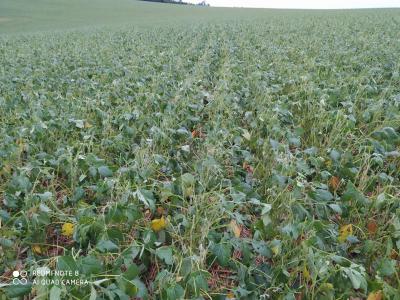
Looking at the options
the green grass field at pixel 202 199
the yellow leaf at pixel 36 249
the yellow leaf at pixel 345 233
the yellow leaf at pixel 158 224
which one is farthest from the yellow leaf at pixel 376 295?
the yellow leaf at pixel 36 249

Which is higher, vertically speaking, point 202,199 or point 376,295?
point 202,199

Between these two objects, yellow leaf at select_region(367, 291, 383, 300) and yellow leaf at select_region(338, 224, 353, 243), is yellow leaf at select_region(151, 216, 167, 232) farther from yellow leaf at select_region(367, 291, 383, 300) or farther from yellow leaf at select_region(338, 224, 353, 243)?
yellow leaf at select_region(367, 291, 383, 300)

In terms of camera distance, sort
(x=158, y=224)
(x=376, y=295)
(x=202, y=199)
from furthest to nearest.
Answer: (x=202, y=199)
(x=158, y=224)
(x=376, y=295)

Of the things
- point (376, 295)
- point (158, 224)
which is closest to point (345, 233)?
point (376, 295)

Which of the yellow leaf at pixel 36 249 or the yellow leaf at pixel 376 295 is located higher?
the yellow leaf at pixel 376 295

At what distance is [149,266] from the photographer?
240cm

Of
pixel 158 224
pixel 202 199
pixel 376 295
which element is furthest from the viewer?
pixel 202 199

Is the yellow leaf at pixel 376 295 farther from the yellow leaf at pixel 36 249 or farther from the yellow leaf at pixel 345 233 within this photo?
the yellow leaf at pixel 36 249

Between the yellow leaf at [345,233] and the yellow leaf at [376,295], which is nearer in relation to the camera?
the yellow leaf at [376,295]

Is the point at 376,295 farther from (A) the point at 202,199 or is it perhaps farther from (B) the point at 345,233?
(A) the point at 202,199

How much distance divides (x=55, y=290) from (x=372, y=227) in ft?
6.99

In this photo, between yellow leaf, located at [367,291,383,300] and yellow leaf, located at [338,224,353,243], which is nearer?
yellow leaf, located at [367,291,383,300]

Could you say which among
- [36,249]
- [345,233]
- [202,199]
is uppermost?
[202,199]

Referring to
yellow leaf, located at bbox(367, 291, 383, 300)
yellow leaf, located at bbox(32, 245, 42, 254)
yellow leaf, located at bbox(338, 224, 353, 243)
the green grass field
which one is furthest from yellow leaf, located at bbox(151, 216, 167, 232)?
yellow leaf, located at bbox(367, 291, 383, 300)
